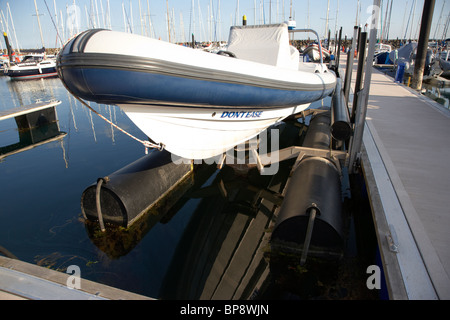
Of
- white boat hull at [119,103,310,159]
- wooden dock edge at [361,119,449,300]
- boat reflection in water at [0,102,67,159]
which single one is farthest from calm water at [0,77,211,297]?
wooden dock edge at [361,119,449,300]

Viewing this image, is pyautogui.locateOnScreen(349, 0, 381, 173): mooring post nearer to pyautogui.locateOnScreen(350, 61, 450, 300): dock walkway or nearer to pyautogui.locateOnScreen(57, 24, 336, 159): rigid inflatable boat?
pyautogui.locateOnScreen(350, 61, 450, 300): dock walkway

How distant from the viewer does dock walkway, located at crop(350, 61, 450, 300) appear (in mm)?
2020

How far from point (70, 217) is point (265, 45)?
423cm

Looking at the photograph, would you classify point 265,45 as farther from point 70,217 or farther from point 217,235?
point 70,217

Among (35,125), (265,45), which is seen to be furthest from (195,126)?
(35,125)

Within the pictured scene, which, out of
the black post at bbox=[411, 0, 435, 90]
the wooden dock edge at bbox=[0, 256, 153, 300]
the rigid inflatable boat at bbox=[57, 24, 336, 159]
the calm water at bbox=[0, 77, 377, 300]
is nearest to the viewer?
the wooden dock edge at bbox=[0, 256, 153, 300]

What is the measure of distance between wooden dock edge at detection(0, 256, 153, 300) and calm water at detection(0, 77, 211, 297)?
2.73 feet

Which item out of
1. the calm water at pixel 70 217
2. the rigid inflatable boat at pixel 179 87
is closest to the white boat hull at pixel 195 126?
the rigid inflatable boat at pixel 179 87

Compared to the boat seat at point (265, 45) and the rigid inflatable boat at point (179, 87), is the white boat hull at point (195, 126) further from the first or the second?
the boat seat at point (265, 45)

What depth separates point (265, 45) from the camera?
535cm

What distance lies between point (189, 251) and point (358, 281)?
75.6 inches

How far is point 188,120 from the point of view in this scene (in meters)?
3.41

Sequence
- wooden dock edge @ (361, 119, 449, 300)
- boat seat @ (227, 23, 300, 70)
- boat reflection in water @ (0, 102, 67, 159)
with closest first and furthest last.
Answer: wooden dock edge @ (361, 119, 449, 300), boat seat @ (227, 23, 300, 70), boat reflection in water @ (0, 102, 67, 159)

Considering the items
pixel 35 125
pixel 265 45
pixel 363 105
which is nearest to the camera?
pixel 363 105
